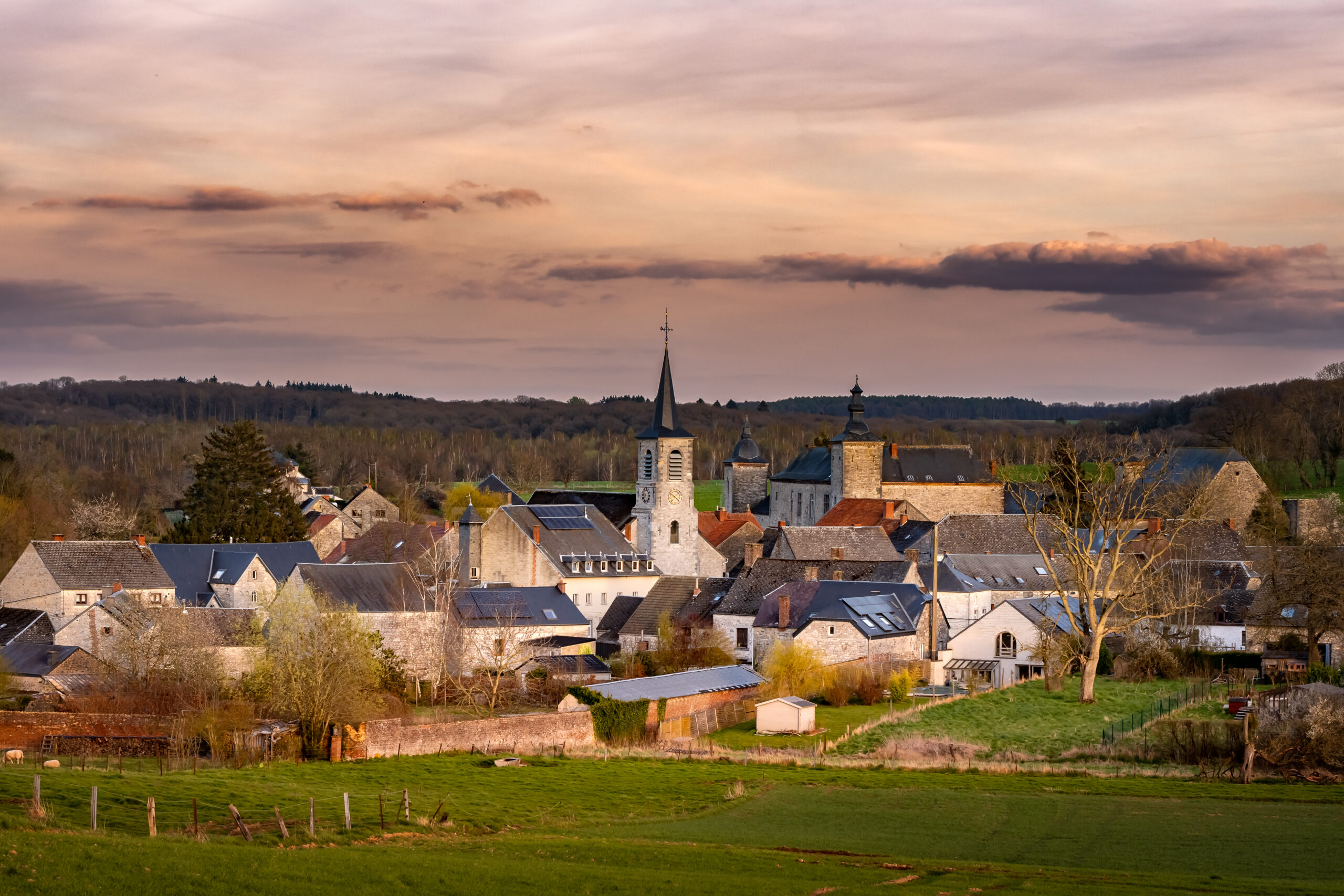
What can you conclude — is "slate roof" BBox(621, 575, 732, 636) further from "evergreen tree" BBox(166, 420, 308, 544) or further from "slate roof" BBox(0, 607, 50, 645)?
"evergreen tree" BBox(166, 420, 308, 544)

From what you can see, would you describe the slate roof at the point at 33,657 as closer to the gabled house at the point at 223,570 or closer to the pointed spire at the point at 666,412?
the gabled house at the point at 223,570

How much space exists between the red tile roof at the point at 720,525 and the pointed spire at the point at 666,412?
18.0ft

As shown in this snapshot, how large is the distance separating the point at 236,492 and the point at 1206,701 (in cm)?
4870

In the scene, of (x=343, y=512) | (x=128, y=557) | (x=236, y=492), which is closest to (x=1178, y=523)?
(x=128, y=557)

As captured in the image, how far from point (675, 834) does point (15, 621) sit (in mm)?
33114

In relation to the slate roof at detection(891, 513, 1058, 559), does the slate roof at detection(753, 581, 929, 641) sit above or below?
below

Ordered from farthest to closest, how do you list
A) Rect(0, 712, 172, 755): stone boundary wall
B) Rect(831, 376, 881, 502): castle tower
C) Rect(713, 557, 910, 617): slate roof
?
Rect(831, 376, 881, 502): castle tower → Rect(713, 557, 910, 617): slate roof → Rect(0, 712, 172, 755): stone boundary wall

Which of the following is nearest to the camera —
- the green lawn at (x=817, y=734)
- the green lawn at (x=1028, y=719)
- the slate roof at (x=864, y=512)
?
the green lawn at (x=1028, y=719)

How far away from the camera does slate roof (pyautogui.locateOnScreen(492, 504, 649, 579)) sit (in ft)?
211

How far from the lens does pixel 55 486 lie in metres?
88.8

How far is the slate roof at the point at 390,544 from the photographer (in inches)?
2724

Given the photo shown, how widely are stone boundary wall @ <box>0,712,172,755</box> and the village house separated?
74.7 ft

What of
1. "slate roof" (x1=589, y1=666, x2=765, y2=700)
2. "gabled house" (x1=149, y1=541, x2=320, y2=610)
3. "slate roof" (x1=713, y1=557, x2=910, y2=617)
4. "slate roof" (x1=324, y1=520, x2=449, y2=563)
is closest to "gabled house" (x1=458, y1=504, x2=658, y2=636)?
"slate roof" (x1=324, y1=520, x2=449, y2=563)

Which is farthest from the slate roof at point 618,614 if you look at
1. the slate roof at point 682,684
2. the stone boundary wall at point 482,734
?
the stone boundary wall at point 482,734
